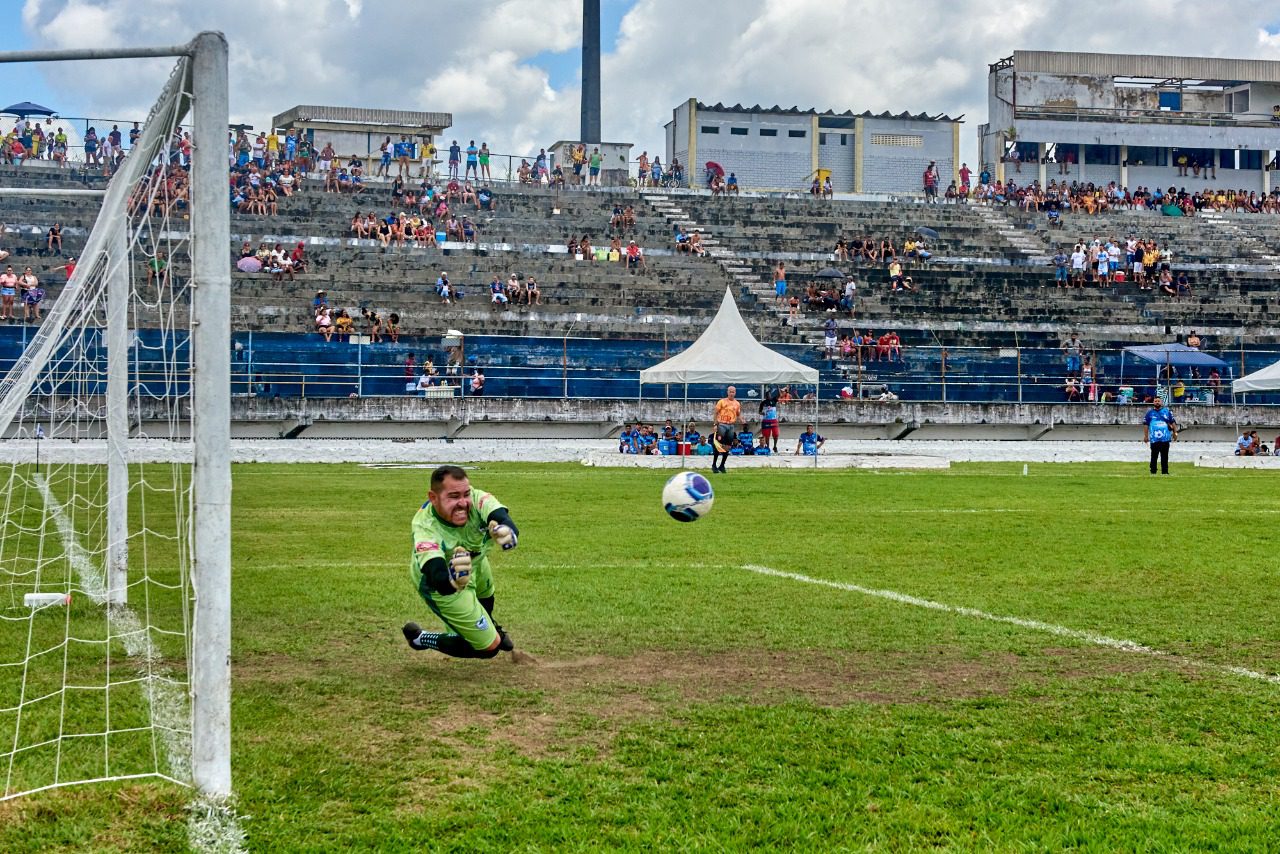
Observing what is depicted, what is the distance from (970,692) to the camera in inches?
288

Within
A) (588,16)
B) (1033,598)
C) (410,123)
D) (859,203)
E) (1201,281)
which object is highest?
(588,16)

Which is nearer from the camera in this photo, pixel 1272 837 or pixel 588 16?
pixel 1272 837

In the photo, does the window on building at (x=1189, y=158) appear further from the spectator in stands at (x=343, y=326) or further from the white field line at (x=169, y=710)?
the white field line at (x=169, y=710)

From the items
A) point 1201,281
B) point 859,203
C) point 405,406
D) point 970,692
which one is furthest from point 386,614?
point 859,203

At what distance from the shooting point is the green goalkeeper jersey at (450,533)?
8.03m

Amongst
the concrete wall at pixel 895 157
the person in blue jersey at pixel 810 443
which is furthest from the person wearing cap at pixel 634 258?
the concrete wall at pixel 895 157

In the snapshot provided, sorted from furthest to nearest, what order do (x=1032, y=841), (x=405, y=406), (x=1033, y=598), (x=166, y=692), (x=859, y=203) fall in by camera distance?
(x=859, y=203) < (x=405, y=406) < (x=1033, y=598) < (x=166, y=692) < (x=1032, y=841)

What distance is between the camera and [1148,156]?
7212cm

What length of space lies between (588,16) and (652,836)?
2643 inches

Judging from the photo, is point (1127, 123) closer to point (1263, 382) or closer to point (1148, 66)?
point (1148, 66)

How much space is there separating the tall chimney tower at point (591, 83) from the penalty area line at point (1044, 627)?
59.3m

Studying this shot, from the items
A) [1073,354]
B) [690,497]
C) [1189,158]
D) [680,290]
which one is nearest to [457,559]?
[690,497]

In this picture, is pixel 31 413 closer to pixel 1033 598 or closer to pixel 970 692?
pixel 1033 598

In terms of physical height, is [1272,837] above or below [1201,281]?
below
